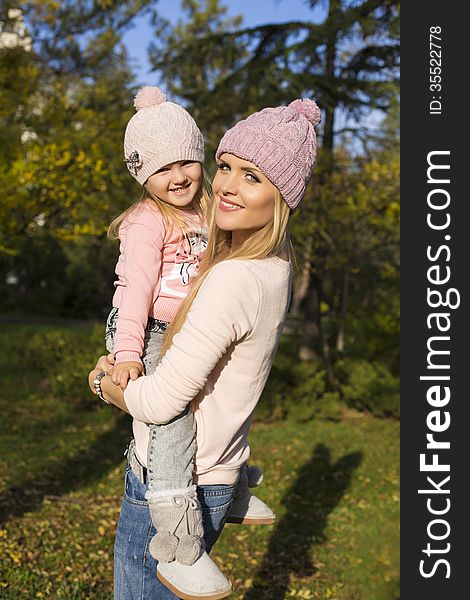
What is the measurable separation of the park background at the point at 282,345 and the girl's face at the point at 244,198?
9.07ft

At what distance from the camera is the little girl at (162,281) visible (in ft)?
5.54

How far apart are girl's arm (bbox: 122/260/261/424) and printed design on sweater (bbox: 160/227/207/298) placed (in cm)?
39

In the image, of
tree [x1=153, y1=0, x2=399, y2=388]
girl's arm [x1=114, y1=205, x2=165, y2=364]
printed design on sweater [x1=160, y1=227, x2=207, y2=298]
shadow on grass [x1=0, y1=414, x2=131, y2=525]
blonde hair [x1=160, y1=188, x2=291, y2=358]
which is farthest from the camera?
tree [x1=153, y1=0, x2=399, y2=388]

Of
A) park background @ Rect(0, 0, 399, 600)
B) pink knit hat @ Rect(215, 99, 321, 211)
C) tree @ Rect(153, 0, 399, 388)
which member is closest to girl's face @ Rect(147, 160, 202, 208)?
pink knit hat @ Rect(215, 99, 321, 211)

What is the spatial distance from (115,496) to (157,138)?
13.9ft

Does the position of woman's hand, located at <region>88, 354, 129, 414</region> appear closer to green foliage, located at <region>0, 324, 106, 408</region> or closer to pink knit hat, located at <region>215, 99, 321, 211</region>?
pink knit hat, located at <region>215, 99, 321, 211</region>

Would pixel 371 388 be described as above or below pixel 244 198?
below

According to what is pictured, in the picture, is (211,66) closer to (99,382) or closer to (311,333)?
(311,333)

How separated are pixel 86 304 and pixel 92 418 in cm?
1124

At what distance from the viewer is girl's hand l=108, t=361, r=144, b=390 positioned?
1.75 m

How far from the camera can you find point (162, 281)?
2.03 metres

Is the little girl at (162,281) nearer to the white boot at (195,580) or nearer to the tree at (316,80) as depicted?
the white boot at (195,580)

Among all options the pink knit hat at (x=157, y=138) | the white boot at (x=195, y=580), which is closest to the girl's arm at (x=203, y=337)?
the white boot at (x=195, y=580)

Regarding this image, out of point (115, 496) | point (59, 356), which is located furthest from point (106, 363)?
point (59, 356)
